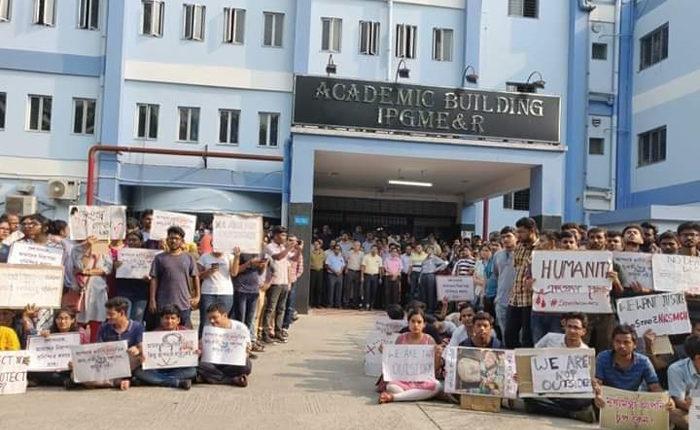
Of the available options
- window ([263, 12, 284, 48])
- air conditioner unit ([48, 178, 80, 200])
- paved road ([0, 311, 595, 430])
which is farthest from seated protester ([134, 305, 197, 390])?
window ([263, 12, 284, 48])

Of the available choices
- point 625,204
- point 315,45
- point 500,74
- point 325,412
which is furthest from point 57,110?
point 625,204

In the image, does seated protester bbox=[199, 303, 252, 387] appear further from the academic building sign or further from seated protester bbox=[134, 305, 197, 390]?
the academic building sign

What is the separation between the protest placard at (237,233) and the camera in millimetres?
8945

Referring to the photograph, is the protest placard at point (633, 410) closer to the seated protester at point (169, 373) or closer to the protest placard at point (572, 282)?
the protest placard at point (572, 282)

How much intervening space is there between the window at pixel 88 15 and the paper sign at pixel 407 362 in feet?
59.3

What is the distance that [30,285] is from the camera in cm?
732

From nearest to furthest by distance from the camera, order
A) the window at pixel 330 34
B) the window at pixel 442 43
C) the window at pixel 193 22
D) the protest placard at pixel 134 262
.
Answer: the protest placard at pixel 134 262 < the window at pixel 193 22 < the window at pixel 330 34 < the window at pixel 442 43

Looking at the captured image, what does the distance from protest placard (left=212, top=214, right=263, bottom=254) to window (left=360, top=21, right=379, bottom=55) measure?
14.8m

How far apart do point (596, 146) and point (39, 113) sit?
19.0 meters

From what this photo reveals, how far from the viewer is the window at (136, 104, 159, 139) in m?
21.6

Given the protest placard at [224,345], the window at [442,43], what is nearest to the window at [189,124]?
the window at [442,43]

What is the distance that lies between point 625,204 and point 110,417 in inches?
862

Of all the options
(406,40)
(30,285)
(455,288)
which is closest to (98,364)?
(30,285)

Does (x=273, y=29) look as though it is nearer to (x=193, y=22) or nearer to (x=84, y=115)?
(x=193, y=22)
